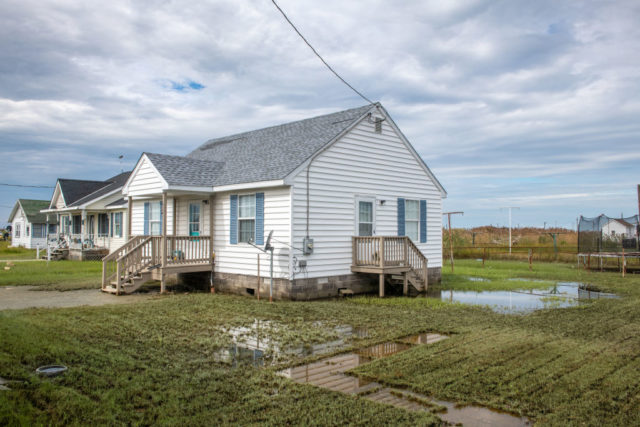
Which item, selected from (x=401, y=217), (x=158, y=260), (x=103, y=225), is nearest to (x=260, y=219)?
(x=158, y=260)

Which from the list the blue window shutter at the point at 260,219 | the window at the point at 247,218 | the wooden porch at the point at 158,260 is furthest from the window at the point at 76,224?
the blue window shutter at the point at 260,219

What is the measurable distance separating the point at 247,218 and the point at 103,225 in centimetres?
2093

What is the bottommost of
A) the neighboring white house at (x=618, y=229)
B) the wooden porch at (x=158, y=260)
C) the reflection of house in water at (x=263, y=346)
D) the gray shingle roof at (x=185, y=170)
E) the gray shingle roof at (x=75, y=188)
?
the reflection of house in water at (x=263, y=346)

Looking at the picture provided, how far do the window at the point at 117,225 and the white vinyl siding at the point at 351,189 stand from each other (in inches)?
746

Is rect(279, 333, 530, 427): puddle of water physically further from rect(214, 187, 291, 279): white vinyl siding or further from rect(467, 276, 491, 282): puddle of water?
rect(467, 276, 491, 282): puddle of water

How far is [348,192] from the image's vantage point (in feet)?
49.3

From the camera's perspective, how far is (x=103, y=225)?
105 ft

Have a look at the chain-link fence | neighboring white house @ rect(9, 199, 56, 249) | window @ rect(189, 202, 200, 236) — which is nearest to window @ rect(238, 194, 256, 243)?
window @ rect(189, 202, 200, 236)

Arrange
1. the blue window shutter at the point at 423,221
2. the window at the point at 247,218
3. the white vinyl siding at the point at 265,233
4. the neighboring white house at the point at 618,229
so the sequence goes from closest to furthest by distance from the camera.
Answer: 1. the white vinyl siding at the point at 265,233
2. the window at the point at 247,218
3. the blue window shutter at the point at 423,221
4. the neighboring white house at the point at 618,229

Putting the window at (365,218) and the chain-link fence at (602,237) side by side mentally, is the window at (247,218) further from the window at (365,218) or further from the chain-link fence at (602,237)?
the chain-link fence at (602,237)

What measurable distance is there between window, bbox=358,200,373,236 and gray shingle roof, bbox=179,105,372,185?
237cm

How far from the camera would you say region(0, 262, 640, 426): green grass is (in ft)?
16.3

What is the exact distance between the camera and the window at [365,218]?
15383 millimetres

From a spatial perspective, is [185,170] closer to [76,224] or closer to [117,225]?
[117,225]
